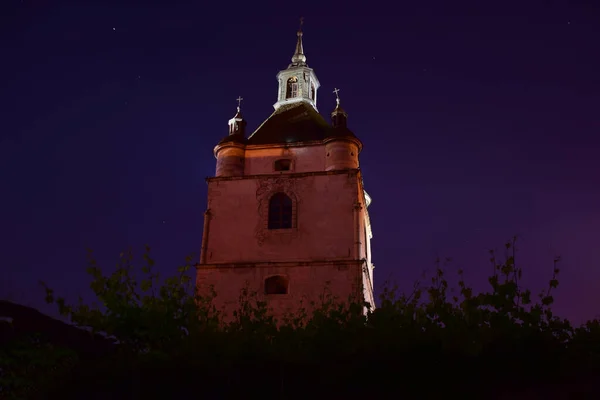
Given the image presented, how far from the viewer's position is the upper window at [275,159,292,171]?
2939cm

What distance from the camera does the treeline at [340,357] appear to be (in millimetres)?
6527

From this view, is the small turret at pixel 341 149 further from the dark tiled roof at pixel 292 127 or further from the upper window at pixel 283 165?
the upper window at pixel 283 165

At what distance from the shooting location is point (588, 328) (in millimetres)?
6957

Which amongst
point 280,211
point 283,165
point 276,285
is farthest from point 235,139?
point 276,285

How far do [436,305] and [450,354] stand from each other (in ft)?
2.51

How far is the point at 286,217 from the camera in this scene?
27562 millimetres

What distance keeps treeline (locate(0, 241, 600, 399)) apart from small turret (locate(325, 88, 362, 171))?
826 inches

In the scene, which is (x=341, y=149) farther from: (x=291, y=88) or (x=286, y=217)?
(x=291, y=88)

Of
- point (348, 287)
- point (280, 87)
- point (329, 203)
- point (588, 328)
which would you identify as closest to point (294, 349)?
point (588, 328)

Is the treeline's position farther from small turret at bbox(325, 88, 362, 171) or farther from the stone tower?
small turret at bbox(325, 88, 362, 171)

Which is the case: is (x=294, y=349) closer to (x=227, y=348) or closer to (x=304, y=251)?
(x=227, y=348)

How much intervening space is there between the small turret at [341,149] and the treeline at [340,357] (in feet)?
68.8

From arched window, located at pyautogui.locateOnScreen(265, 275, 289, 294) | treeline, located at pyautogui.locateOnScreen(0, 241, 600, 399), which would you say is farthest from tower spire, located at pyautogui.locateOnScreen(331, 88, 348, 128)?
treeline, located at pyautogui.locateOnScreen(0, 241, 600, 399)

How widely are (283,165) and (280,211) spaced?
9.23 feet
